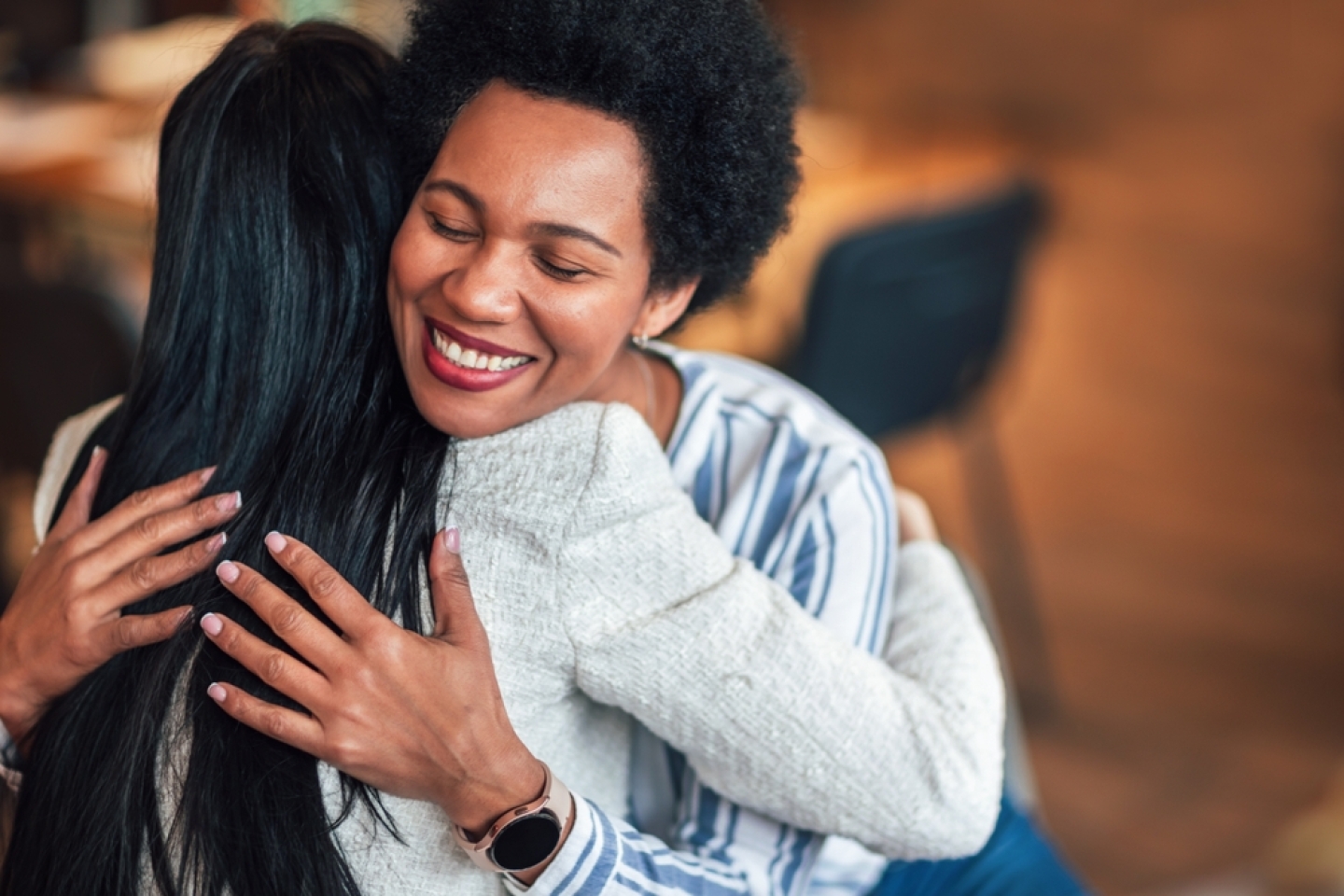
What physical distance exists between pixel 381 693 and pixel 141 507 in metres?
0.26

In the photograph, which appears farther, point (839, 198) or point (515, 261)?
point (839, 198)

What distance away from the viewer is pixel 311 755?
35.0 inches

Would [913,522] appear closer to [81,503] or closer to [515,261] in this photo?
[515,261]

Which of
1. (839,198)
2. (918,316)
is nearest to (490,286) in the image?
(918,316)

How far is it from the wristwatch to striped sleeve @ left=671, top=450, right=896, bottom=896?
169mm

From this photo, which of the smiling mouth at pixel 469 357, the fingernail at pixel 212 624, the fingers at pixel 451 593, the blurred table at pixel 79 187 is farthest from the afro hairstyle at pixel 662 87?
the blurred table at pixel 79 187

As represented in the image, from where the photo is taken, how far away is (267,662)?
2.82ft

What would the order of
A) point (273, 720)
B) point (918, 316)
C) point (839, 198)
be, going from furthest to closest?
point (839, 198)
point (918, 316)
point (273, 720)

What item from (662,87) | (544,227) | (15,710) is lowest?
(15,710)

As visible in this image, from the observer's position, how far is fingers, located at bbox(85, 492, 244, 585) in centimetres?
94

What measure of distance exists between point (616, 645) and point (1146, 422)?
2454mm

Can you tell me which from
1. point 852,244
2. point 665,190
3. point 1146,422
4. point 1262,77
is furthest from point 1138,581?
point 665,190

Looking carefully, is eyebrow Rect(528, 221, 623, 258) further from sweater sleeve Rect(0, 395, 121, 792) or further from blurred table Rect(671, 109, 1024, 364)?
blurred table Rect(671, 109, 1024, 364)

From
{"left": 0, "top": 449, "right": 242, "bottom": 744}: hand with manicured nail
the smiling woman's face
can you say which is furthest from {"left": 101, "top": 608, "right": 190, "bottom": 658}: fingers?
the smiling woman's face
